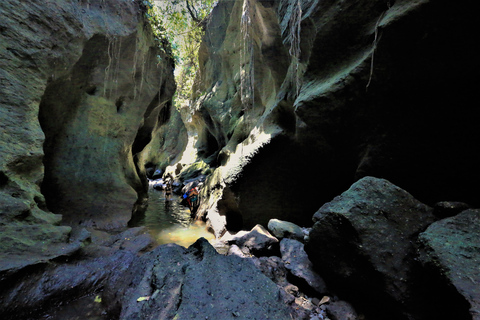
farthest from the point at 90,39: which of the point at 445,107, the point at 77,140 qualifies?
the point at 445,107

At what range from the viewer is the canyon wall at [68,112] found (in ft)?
10.4

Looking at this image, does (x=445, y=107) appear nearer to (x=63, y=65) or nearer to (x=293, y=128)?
(x=293, y=128)

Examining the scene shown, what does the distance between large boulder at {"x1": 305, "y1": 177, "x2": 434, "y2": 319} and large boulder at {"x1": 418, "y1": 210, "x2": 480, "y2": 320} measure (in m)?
0.22

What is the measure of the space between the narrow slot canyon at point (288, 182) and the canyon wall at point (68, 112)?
0.12 ft

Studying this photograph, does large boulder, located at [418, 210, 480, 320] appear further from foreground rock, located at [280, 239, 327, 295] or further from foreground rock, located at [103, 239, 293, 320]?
foreground rock, located at [103, 239, 293, 320]

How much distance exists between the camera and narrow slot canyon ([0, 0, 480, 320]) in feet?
7.49

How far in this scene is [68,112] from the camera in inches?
242

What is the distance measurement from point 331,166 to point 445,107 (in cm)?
221

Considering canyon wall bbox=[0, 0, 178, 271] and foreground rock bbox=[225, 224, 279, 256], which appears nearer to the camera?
canyon wall bbox=[0, 0, 178, 271]

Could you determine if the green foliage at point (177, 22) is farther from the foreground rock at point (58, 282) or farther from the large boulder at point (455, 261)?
the large boulder at point (455, 261)

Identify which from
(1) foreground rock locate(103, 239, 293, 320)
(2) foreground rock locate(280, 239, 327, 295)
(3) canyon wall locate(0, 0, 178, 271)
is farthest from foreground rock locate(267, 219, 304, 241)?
(3) canyon wall locate(0, 0, 178, 271)

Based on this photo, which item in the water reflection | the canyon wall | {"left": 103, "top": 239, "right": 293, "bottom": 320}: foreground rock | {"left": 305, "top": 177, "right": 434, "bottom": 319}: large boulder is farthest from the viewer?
the water reflection

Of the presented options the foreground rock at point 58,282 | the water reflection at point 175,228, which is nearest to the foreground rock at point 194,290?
the foreground rock at point 58,282

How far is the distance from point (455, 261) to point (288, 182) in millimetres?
3818
